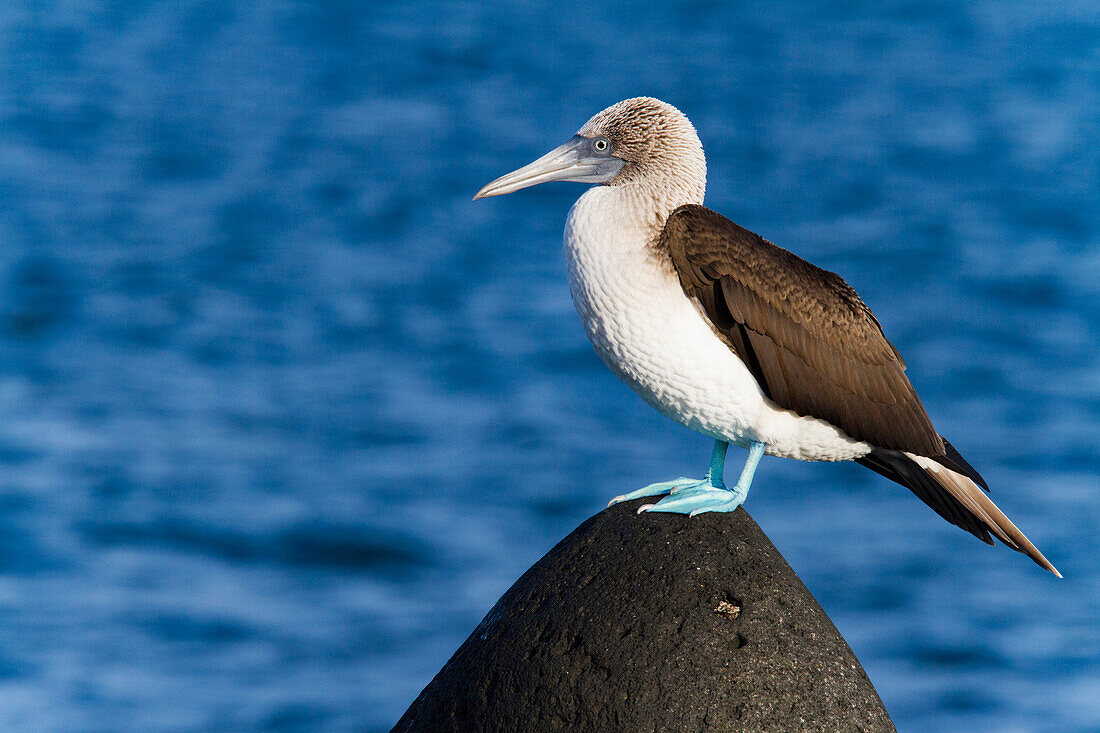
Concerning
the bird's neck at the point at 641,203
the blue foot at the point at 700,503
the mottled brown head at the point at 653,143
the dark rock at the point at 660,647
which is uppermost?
the mottled brown head at the point at 653,143

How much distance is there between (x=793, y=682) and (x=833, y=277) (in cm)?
263

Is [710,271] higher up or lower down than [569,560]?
higher up

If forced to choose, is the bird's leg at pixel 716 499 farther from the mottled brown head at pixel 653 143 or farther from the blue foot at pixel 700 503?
the mottled brown head at pixel 653 143

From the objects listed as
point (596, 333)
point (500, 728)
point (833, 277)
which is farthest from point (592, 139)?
point (500, 728)

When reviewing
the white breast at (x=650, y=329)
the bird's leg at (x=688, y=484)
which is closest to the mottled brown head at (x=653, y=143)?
the white breast at (x=650, y=329)

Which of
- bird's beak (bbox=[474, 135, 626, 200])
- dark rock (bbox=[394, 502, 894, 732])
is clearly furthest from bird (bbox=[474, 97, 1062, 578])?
dark rock (bbox=[394, 502, 894, 732])

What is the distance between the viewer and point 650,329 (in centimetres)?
741

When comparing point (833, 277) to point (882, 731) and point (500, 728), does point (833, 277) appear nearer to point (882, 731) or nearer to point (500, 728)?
point (882, 731)

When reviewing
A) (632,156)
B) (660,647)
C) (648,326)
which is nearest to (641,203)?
(632,156)

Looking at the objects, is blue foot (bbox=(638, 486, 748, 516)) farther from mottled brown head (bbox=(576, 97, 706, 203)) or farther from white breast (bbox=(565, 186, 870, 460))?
mottled brown head (bbox=(576, 97, 706, 203))

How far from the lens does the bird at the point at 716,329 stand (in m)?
7.48

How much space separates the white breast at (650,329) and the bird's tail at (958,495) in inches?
36.9

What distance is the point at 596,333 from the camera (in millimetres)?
7613

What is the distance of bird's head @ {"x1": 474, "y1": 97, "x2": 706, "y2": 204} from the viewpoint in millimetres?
7824
